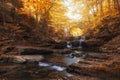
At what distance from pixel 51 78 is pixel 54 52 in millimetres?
10739

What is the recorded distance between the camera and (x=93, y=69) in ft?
33.1

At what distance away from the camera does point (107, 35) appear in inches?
939

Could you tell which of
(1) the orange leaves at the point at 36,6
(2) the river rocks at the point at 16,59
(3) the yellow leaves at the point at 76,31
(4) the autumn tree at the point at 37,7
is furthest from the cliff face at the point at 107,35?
(3) the yellow leaves at the point at 76,31

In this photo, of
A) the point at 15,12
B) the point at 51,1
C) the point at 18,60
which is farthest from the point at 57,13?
the point at 18,60

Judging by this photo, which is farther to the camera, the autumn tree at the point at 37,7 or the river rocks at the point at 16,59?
the autumn tree at the point at 37,7

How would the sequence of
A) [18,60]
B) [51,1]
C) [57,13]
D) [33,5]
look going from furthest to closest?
[57,13] → [51,1] → [33,5] → [18,60]

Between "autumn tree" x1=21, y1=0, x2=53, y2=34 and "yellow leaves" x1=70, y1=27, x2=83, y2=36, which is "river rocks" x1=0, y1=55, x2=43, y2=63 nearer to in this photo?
"autumn tree" x1=21, y1=0, x2=53, y2=34

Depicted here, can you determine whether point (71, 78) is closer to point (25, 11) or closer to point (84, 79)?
point (84, 79)

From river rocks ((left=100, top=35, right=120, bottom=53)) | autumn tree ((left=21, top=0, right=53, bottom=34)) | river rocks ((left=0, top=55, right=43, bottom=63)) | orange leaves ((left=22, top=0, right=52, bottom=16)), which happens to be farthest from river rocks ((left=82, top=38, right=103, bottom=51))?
river rocks ((left=0, top=55, right=43, bottom=63))

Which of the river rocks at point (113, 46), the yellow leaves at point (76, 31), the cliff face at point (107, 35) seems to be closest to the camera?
the river rocks at point (113, 46)

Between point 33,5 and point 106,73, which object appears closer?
point 106,73

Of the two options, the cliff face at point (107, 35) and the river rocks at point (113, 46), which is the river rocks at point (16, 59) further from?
the cliff face at point (107, 35)

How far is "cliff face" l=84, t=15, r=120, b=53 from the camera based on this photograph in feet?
71.9

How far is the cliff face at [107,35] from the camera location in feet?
71.9
